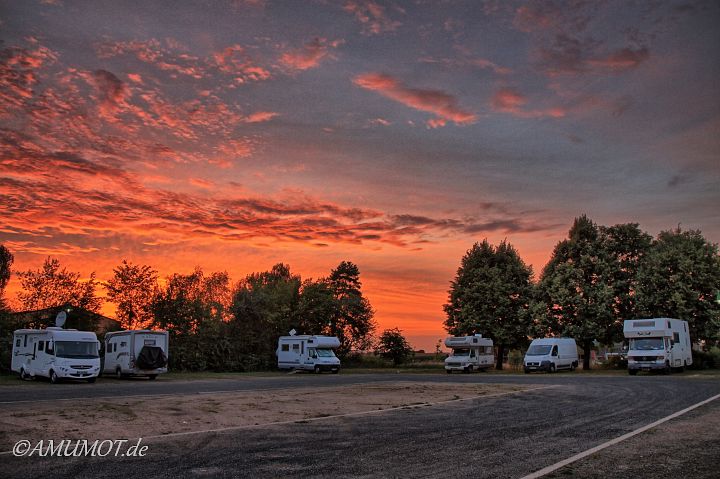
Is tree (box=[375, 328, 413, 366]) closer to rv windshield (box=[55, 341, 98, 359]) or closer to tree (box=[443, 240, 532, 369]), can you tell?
tree (box=[443, 240, 532, 369])

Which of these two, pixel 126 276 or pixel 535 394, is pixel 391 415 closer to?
pixel 535 394

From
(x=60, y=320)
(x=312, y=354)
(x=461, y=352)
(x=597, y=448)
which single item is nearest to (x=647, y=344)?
(x=461, y=352)

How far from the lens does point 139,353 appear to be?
3453cm

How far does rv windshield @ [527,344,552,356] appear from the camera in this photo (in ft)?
149

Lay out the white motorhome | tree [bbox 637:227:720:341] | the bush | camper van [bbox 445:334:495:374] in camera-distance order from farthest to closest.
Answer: the bush
camper van [bbox 445:334:495:374]
tree [bbox 637:227:720:341]
the white motorhome

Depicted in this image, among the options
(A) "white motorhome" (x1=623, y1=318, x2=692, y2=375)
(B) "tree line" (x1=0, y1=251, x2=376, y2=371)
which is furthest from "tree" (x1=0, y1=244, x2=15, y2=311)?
(A) "white motorhome" (x1=623, y1=318, x2=692, y2=375)

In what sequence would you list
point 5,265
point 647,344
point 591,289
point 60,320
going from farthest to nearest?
point 5,265
point 591,289
point 647,344
point 60,320

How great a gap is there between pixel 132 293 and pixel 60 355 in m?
27.5

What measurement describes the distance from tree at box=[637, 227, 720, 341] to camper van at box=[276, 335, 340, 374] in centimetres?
2635

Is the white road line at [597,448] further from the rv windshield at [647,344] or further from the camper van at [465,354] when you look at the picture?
the camper van at [465,354]

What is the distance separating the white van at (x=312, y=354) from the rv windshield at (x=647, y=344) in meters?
22.0

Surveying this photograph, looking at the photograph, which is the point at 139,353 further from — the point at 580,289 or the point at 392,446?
the point at 580,289

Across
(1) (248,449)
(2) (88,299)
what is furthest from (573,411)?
(2) (88,299)

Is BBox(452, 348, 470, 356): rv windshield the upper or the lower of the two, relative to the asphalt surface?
upper
